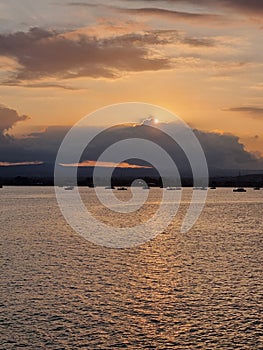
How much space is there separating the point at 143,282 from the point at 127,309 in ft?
40.3

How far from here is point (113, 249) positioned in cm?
8594

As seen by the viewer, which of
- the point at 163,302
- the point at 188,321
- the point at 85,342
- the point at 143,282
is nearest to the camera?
the point at 85,342

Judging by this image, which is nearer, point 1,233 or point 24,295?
point 24,295

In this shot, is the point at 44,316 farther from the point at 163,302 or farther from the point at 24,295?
the point at 163,302

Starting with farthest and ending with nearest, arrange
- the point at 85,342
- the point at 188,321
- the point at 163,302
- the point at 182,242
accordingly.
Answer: the point at 182,242, the point at 163,302, the point at 188,321, the point at 85,342

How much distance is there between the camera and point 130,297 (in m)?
48.3

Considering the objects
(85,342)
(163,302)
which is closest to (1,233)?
(163,302)

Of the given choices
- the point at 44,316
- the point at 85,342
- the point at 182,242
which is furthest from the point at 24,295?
the point at 182,242

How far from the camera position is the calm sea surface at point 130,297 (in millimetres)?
36000

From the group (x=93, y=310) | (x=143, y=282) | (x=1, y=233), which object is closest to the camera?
(x=93, y=310)

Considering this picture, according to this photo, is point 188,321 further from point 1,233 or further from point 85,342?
point 1,233

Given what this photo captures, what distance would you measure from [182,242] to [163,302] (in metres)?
53.2

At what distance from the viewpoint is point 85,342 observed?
34906 mm

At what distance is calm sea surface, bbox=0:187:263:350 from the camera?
118 feet
